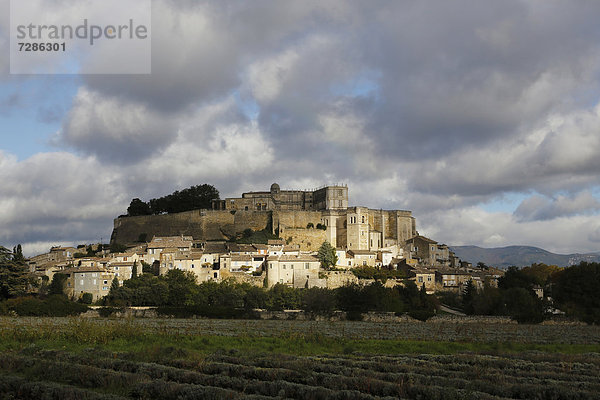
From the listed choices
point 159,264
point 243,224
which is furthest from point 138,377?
point 243,224

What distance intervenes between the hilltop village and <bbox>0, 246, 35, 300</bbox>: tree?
13.4ft

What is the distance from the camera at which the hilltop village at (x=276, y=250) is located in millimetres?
59344

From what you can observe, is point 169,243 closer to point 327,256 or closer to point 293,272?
point 293,272

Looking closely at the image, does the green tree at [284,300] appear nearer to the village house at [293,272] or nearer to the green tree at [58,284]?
the village house at [293,272]

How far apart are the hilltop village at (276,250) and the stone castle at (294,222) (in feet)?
0.42

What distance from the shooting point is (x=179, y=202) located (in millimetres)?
85625

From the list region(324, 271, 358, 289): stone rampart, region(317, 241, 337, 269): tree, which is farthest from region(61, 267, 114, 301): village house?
region(317, 241, 337, 269): tree

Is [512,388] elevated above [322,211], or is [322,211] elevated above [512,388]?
[322,211]

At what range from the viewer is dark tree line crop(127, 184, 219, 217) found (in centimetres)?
8525

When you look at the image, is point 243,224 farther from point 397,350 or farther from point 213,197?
point 397,350

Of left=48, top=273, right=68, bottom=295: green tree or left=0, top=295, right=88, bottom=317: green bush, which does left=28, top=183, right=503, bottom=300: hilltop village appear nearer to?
left=48, top=273, right=68, bottom=295: green tree

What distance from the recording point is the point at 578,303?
4922 centimetres

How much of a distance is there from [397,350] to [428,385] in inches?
320

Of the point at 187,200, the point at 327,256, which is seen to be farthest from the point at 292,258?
the point at 187,200
